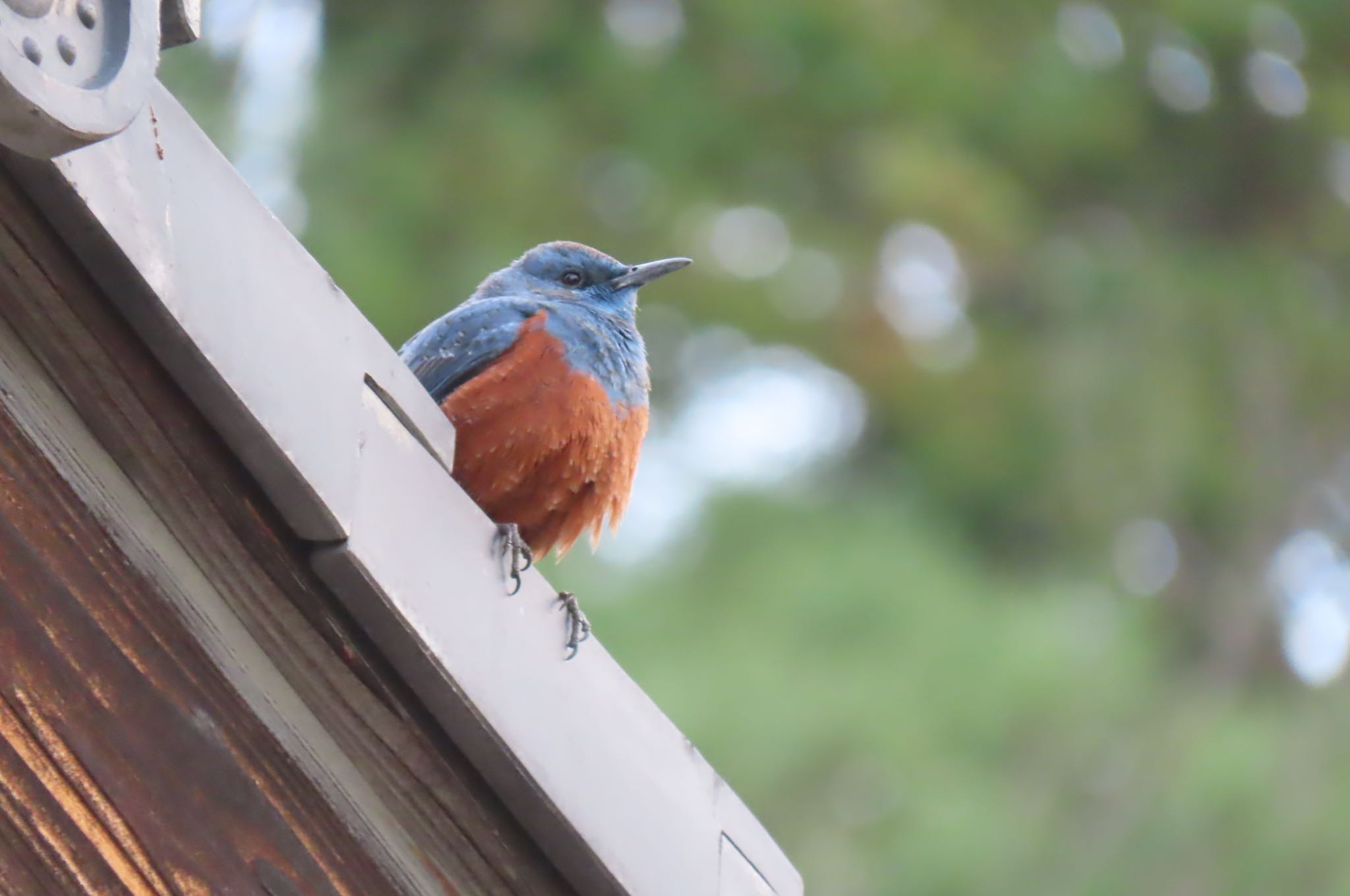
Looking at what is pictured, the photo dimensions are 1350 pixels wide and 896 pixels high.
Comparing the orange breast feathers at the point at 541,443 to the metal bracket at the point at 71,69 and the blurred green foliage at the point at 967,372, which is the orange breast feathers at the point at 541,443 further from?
the blurred green foliage at the point at 967,372

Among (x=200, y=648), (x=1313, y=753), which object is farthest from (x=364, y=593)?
(x=1313, y=753)

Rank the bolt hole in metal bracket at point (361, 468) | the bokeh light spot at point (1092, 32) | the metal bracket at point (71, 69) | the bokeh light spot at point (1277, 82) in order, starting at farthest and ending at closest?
the bokeh light spot at point (1092, 32) → the bokeh light spot at point (1277, 82) → the bolt hole in metal bracket at point (361, 468) → the metal bracket at point (71, 69)

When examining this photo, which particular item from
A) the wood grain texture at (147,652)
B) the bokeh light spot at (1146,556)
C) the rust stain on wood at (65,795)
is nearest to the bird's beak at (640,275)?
the wood grain texture at (147,652)

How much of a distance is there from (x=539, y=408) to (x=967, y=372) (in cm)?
592

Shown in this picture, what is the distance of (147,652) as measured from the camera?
1.25 meters

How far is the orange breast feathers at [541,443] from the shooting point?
2725mm

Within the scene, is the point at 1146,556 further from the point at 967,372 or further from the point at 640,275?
the point at 640,275

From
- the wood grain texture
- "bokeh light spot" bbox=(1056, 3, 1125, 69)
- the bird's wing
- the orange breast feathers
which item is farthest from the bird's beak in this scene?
"bokeh light spot" bbox=(1056, 3, 1125, 69)

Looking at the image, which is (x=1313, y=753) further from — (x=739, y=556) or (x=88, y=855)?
(x=88, y=855)

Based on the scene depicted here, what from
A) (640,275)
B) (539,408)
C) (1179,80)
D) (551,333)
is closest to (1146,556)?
(1179,80)

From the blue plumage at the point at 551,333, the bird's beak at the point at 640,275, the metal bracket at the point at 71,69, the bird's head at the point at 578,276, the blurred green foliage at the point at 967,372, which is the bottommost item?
the blurred green foliage at the point at 967,372

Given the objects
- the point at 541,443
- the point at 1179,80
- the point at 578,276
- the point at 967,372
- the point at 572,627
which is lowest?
the point at 967,372

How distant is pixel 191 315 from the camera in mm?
1143

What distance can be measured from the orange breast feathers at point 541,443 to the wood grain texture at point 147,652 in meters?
1.39
